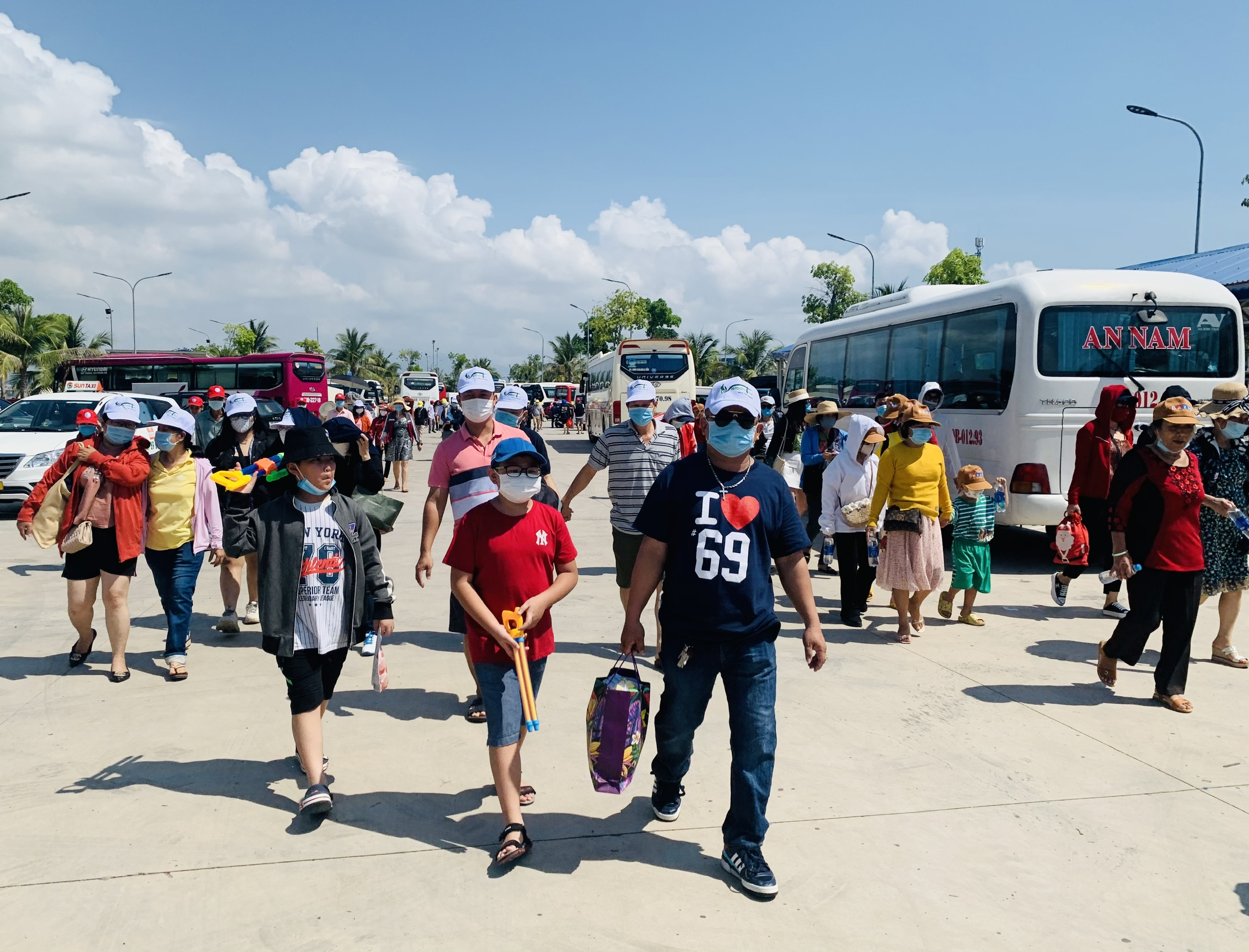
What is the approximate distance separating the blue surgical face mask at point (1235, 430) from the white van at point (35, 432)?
11360 mm

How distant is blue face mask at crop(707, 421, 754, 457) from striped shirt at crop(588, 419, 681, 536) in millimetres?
2547

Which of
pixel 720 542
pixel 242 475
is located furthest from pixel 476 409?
pixel 720 542

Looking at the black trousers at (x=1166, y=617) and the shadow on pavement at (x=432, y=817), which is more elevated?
the black trousers at (x=1166, y=617)

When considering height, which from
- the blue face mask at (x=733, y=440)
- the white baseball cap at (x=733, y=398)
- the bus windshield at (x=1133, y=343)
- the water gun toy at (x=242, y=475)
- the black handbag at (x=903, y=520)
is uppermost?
the bus windshield at (x=1133, y=343)

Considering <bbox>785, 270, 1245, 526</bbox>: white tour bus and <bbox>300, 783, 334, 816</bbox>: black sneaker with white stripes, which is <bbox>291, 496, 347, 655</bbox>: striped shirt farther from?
<bbox>785, 270, 1245, 526</bbox>: white tour bus

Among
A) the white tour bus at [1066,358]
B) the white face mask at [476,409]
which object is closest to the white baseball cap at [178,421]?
the white face mask at [476,409]

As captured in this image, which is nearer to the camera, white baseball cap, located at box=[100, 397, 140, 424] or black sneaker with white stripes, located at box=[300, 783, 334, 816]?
black sneaker with white stripes, located at box=[300, 783, 334, 816]

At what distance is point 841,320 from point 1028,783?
12.8 m

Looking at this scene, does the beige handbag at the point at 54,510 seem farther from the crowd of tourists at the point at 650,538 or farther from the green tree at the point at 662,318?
the green tree at the point at 662,318

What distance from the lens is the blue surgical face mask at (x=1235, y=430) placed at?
6.04 metres

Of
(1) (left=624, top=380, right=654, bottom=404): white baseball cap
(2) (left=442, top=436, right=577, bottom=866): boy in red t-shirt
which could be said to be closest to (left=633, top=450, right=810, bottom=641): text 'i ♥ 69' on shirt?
(2) (left=442, top=436, right=577, bottom=866): boy in red t-shirt

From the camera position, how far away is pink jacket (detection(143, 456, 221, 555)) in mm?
6168

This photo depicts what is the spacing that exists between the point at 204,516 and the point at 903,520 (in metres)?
4.86

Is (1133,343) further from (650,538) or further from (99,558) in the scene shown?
(99,558)
